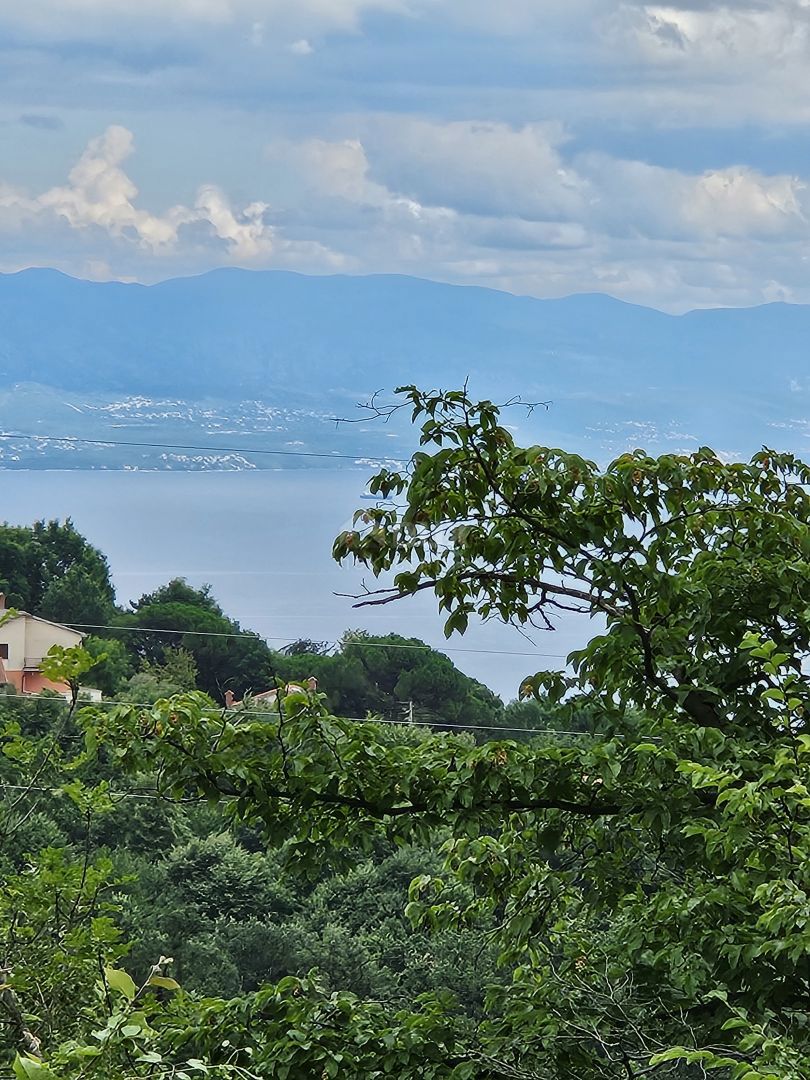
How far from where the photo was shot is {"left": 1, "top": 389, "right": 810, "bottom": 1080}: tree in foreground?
10.5 ft

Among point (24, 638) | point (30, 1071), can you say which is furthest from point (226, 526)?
point (30, 1071)

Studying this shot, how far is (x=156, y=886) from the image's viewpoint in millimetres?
19312

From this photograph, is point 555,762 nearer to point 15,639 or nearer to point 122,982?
point 122,982

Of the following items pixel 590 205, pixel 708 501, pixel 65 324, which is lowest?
pixel 708 501

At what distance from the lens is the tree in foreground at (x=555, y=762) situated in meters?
3.20

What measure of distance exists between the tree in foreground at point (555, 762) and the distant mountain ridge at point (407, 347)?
60.5 meters

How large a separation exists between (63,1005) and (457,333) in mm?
101946

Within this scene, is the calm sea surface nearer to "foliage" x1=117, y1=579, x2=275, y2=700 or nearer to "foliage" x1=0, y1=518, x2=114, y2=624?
"foliage" x1=0, y1=518, x2=114, y2=624

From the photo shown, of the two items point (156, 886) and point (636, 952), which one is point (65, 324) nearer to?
point (156, 886)

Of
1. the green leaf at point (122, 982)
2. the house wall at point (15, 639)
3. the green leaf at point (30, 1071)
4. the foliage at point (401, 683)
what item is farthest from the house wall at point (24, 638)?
the green leaf at point (30, 1071)

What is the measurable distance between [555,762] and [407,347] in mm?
90510

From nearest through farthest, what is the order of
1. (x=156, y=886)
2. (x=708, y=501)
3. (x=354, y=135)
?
1. (x=708, y=501)
2. (x=156, y=886)
3. (x=354, y=135)

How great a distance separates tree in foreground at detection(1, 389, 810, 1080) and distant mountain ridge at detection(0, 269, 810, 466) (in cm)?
6048

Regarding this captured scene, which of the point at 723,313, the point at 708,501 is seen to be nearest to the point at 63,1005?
the point at 708,501
